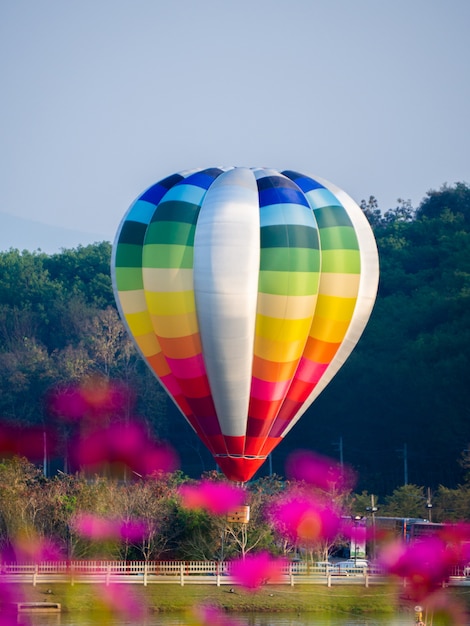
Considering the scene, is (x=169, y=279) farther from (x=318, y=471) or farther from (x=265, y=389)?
(x=318, y=471)

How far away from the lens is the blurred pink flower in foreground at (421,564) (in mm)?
43656

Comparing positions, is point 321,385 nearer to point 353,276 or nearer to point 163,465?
point 353,276

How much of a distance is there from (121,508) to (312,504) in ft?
26.1

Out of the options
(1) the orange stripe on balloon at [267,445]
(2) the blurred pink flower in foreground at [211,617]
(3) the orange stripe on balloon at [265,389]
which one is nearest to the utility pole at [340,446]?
(2) the blurred pink flower in foreground at [211,617]

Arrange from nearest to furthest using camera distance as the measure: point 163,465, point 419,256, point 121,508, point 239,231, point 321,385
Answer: point 239,231, point 321,385, point 121,508, point 163,465, point 419,256

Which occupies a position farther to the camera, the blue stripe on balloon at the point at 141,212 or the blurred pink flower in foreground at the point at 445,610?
the blurred pink flower in foreground at the point at 445,610

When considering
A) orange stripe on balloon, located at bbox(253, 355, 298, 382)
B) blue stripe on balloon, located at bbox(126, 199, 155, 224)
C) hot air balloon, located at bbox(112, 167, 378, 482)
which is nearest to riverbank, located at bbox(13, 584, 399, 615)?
hot air balloon, located at bbox(112, 167, 378, 482)

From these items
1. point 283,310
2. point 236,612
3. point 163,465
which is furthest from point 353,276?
point 163,465

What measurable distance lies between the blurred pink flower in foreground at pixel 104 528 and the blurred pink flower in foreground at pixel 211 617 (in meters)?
4.85

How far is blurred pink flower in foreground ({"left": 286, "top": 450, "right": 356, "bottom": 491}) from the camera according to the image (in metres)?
61.4

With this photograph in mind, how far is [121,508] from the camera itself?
46.2 metres

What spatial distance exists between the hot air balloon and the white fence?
28.5ft

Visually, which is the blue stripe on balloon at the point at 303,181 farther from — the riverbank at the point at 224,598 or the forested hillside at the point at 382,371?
the forested hillside at the point at 382,371

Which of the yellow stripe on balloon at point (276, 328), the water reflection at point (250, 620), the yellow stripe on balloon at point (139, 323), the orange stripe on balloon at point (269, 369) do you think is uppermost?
the yellow stripe on balloon at point (139, 323)
